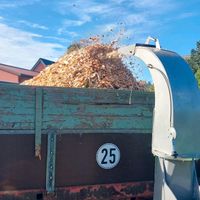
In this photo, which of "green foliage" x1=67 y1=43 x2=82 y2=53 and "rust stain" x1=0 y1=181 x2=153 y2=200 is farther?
"green foliage" x1=67 y1=43 x2=82 y2=53

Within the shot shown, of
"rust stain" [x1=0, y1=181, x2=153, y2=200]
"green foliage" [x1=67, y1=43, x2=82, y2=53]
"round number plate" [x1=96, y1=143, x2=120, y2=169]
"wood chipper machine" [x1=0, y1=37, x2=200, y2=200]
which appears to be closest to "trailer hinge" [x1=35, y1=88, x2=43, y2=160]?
"wood chipper machine" [x1=0, y1=37, x2=200, y2=200]

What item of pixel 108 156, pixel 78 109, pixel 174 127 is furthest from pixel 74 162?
pixel 174 127

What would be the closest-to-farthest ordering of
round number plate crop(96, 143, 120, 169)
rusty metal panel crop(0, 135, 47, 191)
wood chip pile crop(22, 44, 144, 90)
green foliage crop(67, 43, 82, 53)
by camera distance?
rusty metal panel crop(0, 135, 47, 191) < round number plate crop(96, 143, 120, 169) < wood chip pile crop(22, 44, 144, 90) < green foliage crop(67, 43, 82, 53)

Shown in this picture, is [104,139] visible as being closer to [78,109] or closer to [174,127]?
[78,109]

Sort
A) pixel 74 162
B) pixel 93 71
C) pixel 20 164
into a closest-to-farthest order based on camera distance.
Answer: pixel 20 164 < pixel 74 162 < pixel 93 71

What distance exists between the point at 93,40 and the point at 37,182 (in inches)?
76.4

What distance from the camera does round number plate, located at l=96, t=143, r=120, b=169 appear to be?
2850 mm

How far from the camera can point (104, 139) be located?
9.41ft

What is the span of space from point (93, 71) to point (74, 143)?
103 centimetres

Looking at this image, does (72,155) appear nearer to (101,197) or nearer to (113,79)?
(101,197)

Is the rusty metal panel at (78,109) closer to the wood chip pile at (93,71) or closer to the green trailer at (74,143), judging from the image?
the green trailer at (74,143)

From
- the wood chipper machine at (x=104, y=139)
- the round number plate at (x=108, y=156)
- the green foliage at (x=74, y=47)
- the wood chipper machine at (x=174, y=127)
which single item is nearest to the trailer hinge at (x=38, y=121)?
the wood chipper machine at (x=104, y=139)

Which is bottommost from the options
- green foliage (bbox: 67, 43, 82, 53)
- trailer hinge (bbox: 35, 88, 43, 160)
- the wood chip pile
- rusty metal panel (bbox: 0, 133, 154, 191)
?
rusty metal panel (bbox: 0, 133, 154, 191)

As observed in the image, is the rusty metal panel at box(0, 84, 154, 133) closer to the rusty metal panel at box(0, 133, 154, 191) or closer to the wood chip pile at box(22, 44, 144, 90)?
the rusty metal panel at box(0, 133, 154, 191)
